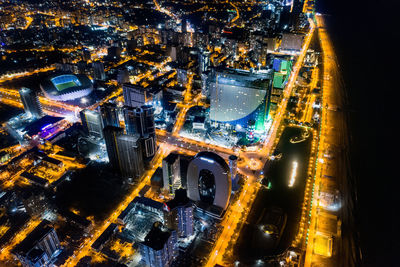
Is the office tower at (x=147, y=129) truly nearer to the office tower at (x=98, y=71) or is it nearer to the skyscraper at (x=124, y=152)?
the skyscraper at (x=124, y=152)

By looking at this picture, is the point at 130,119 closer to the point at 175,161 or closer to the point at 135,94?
the point at 175,161

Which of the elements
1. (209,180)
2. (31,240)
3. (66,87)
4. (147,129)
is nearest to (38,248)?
(31,240)

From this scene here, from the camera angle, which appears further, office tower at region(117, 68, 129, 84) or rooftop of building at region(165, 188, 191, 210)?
office tower at region(117, 68, 129, 84)

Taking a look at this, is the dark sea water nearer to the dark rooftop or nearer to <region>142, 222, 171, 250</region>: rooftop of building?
the dark rooftop

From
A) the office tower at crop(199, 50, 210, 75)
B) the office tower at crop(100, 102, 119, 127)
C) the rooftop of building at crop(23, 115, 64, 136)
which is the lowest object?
the rooftop of building at crop(23, 115, 64, 136)

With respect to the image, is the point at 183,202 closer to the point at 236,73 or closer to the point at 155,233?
the point at 155,233

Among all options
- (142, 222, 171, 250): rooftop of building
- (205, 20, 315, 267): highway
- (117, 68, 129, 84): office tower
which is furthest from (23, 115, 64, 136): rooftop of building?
(205, 20, 315, 267): highway

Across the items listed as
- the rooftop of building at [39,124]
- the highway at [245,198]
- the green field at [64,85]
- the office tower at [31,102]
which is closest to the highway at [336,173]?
the highway at [245,198]
